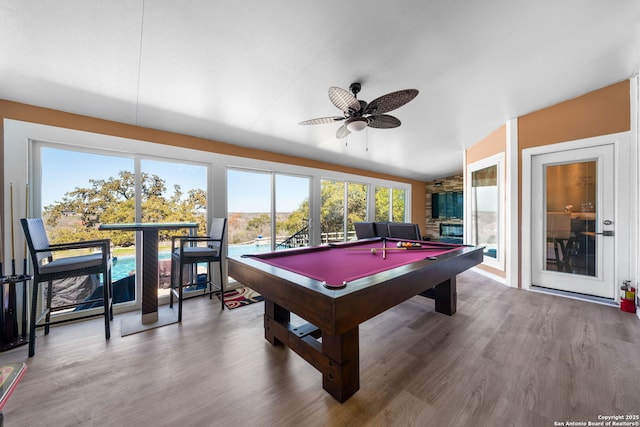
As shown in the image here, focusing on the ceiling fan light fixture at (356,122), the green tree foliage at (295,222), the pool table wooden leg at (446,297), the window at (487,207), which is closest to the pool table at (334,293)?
the pool table wooden leg at (446,297)

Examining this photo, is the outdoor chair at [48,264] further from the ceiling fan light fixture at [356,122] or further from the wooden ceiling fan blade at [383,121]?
the wooden ceiling fan blade at [383,121]

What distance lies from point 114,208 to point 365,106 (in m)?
3.07

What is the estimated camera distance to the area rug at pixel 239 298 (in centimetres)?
305

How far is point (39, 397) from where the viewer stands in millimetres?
1533

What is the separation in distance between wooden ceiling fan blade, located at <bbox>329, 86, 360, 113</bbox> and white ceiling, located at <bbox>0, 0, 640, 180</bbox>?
1.30ft

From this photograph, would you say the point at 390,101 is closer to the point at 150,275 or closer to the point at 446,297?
the point at 446,297

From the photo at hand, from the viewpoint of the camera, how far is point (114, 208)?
285 cm

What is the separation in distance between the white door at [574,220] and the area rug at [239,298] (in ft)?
13.3

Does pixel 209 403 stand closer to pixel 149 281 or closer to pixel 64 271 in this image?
pixel 149 281

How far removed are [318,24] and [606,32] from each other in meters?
2.70

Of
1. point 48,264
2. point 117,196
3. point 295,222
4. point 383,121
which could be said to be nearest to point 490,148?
point 383,121

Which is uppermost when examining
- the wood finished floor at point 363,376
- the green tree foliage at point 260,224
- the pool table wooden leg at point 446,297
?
the green tree foliage at point 260,224

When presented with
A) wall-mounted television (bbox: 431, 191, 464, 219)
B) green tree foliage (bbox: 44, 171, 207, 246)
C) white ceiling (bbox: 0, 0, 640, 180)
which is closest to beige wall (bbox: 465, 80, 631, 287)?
white ceiling (bbox: 0, 0, 640, 180)

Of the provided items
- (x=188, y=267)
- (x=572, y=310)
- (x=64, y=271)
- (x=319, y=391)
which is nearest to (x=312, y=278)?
(x=319, y=391)
